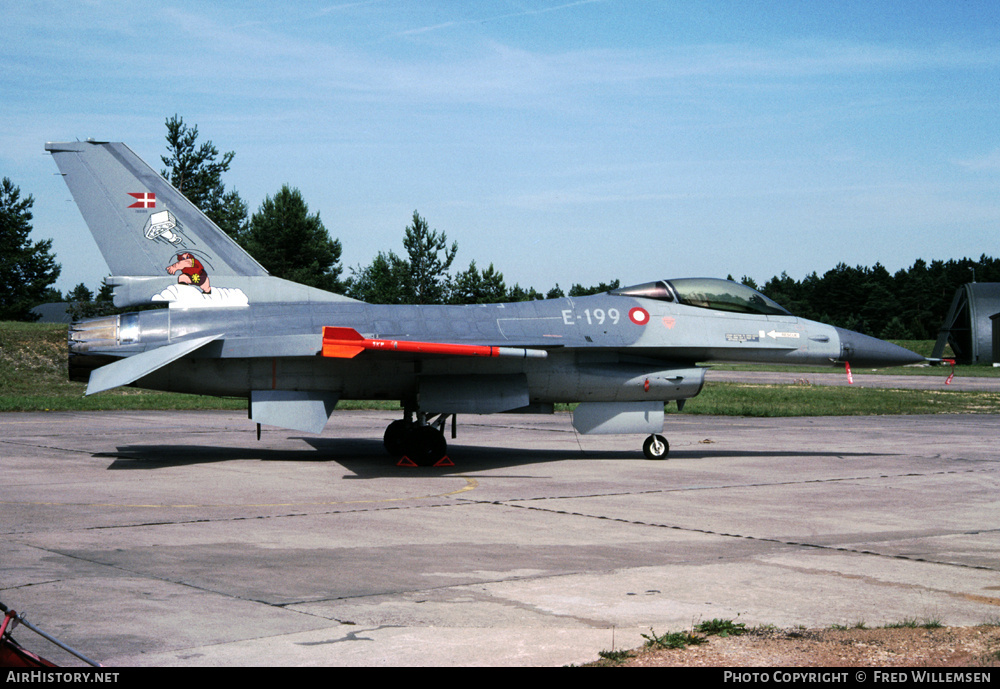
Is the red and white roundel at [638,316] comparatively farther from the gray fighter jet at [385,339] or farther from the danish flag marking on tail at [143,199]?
the danish flag marking on tail at [143,199]

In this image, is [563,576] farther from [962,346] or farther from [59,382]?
[962,346]

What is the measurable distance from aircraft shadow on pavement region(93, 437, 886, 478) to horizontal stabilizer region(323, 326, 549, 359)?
7.16 ft

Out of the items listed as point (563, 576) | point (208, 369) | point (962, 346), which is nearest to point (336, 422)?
point (208, 369)

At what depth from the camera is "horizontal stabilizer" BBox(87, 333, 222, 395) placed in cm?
1332

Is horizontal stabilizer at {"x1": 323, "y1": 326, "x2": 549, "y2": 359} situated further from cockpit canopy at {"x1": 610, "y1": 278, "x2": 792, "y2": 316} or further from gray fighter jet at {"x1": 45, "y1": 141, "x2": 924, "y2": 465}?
cockpit canopy at {"x1": 610, "y1": 278, "x2": 792, "y2": 316}

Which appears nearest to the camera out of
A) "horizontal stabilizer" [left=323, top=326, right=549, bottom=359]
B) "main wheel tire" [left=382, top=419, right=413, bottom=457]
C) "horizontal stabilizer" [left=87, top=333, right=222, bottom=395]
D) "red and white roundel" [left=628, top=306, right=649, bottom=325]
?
"horizontal stabilizer" [left=323, top=326, right=549, bottom=359]

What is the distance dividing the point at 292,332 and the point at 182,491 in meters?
3.59

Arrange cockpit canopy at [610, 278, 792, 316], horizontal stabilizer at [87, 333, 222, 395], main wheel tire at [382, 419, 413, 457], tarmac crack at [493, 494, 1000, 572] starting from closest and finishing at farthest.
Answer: tarmac crack at [493, 494, 1000, 572] < horizontal stabilizer at [87, 333, 222, 395] < main wheel tire at [382, 419, 413, 457] < cockpit canopy at [610, 278, 792, 316]

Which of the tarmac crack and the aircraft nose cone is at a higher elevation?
the aircraft nose cone

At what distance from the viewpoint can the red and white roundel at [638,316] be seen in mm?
16000

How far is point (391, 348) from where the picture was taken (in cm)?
1291

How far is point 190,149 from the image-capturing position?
221 ft

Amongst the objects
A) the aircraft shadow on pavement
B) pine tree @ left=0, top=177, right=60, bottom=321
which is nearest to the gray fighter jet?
the aircraft shadow on pavement

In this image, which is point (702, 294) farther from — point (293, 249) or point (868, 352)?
point (293, 249)
